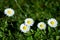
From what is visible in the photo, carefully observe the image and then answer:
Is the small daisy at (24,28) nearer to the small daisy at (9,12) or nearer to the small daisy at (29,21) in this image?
the small daisy at (29,21)

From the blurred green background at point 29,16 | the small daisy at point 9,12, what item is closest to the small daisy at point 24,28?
the blurred green background at point 29,16

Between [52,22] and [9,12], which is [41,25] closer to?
[52,22]

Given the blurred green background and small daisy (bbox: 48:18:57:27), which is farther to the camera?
small daisy (bbox: 48:18:57:27)

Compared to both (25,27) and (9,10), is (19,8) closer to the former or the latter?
(9,10)

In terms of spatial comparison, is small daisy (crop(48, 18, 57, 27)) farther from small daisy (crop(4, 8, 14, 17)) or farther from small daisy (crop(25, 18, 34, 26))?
small daisy (crop(4, 8, 14, 17))

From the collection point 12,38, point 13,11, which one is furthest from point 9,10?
point 12,38

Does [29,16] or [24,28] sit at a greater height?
[29,16]

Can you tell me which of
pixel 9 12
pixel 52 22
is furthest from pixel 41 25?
pixel 9 12

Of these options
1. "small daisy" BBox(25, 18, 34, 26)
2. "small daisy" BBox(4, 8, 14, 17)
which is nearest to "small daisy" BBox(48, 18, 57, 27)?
"small daisy" BBox(25, 18, 34, 26)
